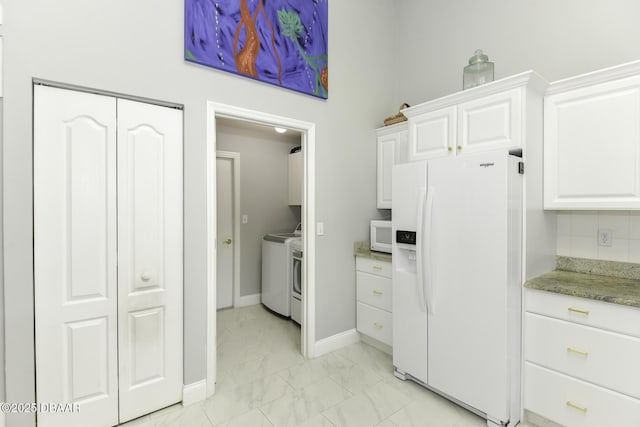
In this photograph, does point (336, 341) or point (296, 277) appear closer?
point (336, 341)

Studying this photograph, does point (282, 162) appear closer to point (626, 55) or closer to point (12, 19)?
point (12, 19)

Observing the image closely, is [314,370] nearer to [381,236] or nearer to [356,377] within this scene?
[356,377]

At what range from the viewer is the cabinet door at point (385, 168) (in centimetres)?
301

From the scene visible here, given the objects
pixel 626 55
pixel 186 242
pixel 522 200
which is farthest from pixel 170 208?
pixel 626 55

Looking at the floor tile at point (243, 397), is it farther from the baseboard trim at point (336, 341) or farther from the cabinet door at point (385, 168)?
the cabinet door at point (385, 168)

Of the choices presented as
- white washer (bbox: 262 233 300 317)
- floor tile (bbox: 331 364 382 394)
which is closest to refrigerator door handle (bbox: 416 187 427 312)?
floor tile (bbox: 331 364 382 394)

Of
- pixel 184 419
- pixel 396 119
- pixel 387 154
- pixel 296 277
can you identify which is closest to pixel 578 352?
pixel 387 154

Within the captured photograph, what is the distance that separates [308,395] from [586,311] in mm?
1811

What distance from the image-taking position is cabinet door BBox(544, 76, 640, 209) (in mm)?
1729

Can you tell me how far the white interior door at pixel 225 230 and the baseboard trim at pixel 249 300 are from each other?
0.12 meters

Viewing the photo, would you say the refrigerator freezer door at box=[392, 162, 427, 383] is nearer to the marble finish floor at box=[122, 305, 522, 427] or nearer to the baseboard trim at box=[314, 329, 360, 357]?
the marble finish floor at box=[122, 305, 522, 427]

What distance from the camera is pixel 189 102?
2.05 m

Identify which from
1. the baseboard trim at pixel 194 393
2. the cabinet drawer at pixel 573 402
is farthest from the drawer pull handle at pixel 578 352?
the baseboard trim at pixel 194 393

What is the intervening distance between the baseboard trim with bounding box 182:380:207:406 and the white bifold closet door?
0.15ft
